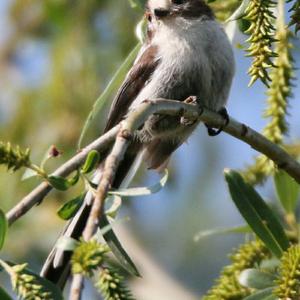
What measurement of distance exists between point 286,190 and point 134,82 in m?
0.92

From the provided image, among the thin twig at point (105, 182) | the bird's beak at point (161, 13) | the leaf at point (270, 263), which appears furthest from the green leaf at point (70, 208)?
the bird's beak at point (161, 13)

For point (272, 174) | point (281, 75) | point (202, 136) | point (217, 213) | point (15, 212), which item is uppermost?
point (281, 75)

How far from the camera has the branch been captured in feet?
4.91

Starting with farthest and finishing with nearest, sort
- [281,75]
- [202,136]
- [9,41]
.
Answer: [202,136]
[9,41]
[281,75]

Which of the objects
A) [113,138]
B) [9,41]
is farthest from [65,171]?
[9,41]

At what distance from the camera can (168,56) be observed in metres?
3.01

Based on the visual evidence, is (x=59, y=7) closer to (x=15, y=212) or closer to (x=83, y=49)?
(x=83, y=49)

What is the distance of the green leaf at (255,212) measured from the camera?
212 centimetres

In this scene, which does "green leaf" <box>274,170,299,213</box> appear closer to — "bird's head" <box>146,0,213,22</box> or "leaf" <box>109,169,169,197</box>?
"leaf" <box>109,169,169,197</box>

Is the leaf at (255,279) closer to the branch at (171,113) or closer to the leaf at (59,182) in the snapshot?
the branch at (171,113)

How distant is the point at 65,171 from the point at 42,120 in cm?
298

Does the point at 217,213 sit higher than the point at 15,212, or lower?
lower

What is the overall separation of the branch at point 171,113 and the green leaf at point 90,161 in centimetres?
1

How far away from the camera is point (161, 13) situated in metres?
3.02
